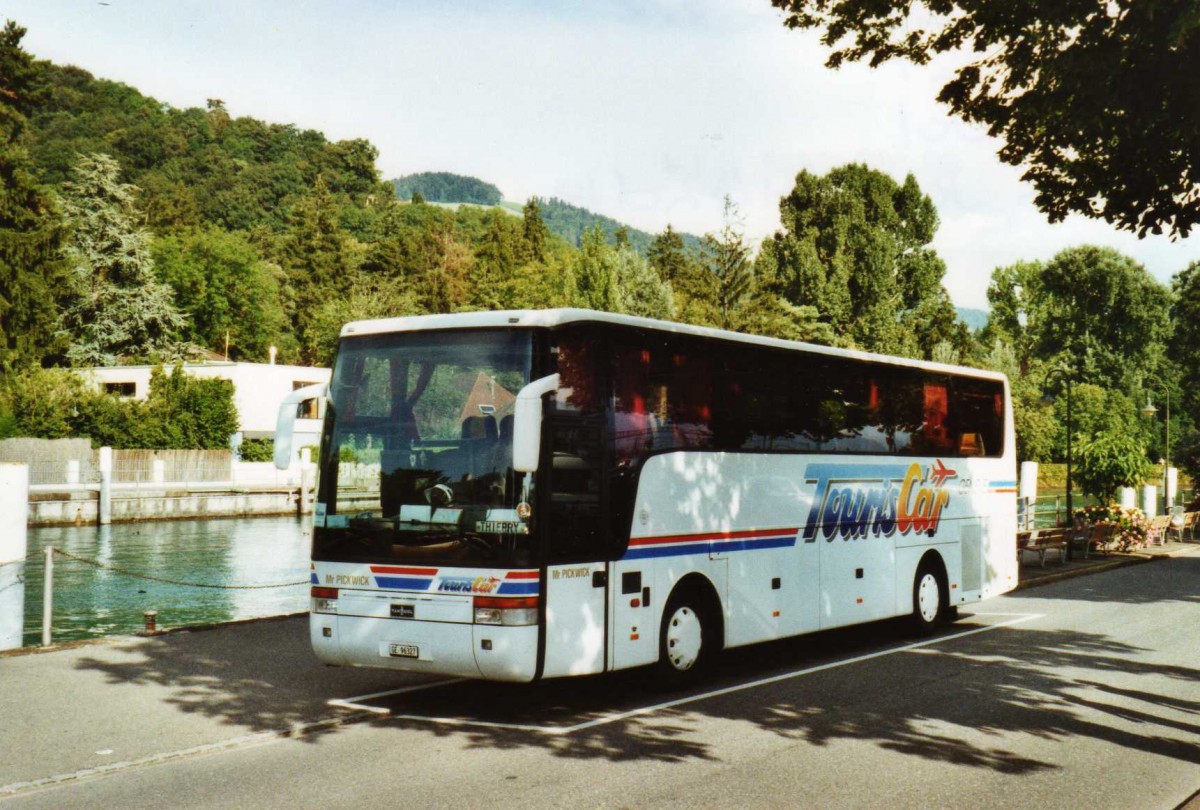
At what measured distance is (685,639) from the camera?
11469mm

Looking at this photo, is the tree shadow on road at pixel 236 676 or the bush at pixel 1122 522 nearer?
the tree shadow on road at pixel 236 676

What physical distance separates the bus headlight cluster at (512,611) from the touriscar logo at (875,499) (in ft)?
15.5

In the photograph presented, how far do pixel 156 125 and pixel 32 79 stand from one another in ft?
231

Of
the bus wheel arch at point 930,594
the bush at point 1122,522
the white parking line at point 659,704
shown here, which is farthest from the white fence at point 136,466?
→ the white parking line at point 659,704

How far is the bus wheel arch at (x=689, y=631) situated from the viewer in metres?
11.2

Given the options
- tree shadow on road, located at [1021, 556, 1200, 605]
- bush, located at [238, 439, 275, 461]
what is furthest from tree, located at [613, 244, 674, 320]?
tree shadow on road, located at [1021, 556, 1200, 605]

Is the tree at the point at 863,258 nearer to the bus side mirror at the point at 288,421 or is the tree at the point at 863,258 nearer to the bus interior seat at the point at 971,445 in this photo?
the bus interior seat at the point at 971,445

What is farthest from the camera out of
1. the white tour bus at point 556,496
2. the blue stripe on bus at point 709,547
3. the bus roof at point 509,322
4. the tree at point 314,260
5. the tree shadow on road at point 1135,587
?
the tree at point 314,260

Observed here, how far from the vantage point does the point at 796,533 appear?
43.6 ft

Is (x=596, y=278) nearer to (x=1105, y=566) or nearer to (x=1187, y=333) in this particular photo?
(x=1105, y=566)

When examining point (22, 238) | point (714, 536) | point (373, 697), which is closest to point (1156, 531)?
point (714, 536)

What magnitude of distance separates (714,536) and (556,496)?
246cm

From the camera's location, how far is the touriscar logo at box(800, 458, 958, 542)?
45.1 feet

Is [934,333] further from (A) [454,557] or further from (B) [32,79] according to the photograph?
(A) [454,557]
